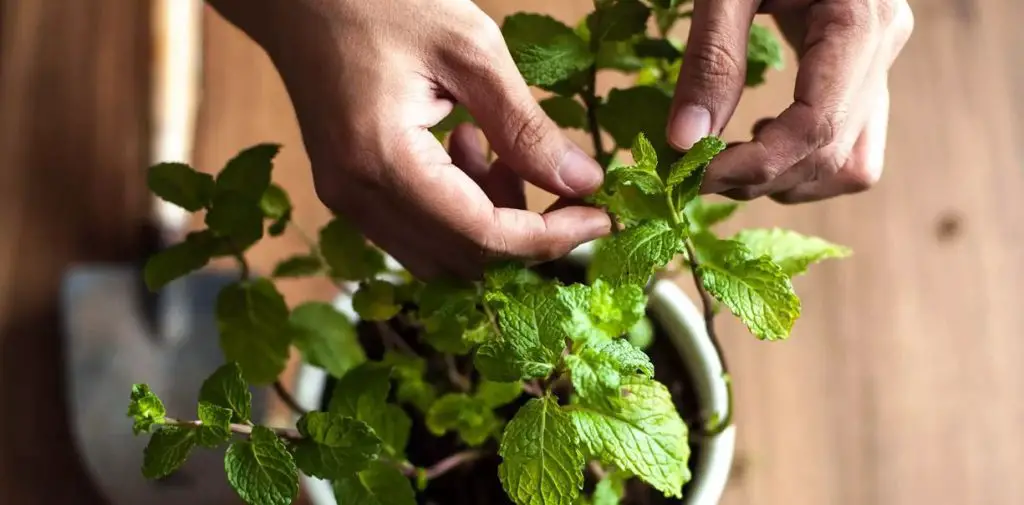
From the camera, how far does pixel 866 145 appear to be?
58 centimetres

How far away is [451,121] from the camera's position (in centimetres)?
57

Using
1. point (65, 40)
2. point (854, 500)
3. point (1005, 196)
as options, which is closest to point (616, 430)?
point (854, 500)

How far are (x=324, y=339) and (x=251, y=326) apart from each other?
0.05m

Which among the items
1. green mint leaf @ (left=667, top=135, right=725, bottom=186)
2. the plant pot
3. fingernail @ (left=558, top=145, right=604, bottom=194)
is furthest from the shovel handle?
green mint leaf @ (left=667, top=135, right=725, bottom=186)

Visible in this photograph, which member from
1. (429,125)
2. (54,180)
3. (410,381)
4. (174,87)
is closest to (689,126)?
(429,125)

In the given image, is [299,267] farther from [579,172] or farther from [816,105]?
[816,105]

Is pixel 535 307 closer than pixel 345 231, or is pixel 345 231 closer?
pixel 535 307

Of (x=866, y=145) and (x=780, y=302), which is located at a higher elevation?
(x=866, y=145)

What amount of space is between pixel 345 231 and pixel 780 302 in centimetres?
28

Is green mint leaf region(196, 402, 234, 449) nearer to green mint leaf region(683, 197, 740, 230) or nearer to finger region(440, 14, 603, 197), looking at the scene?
finger region(440, 14, 603, 197)

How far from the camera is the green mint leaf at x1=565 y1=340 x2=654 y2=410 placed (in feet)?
1.32

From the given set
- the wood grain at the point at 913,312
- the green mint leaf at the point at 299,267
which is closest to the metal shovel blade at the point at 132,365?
the wood grain at the point at 913,312

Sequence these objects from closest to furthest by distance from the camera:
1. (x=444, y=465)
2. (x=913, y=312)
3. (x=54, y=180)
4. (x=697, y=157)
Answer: (x=697, y=157) → (x=444, y=465) → (x=913, y=312) → (x=54, y=180)

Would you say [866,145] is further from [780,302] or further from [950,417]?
[950,417]
